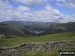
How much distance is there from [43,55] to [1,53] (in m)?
10.1

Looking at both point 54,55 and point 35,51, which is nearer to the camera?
point 54,55

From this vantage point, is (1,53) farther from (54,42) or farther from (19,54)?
(54,42)

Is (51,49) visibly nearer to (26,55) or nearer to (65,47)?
(65,47)

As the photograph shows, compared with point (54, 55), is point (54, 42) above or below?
above

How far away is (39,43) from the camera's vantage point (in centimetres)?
3484

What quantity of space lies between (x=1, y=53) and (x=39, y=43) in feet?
30.4

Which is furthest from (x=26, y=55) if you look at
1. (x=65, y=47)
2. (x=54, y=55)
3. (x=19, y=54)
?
(x=65, y=47)

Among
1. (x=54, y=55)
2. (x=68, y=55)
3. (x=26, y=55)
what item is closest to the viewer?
(x=68, y=55)

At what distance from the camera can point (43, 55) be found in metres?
31.9

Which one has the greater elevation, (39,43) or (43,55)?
(39,43)

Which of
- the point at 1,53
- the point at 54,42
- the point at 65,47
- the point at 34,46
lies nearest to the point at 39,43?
the point at 34,46

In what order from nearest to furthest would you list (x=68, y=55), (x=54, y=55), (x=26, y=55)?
1. (x=68, y=55)
2. (x=54, y=55)
3. (x=26, y=55)

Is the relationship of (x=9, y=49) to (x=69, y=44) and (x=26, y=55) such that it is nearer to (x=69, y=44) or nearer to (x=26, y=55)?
(x=26, y=55)

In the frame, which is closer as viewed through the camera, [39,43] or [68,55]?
[68,55]
